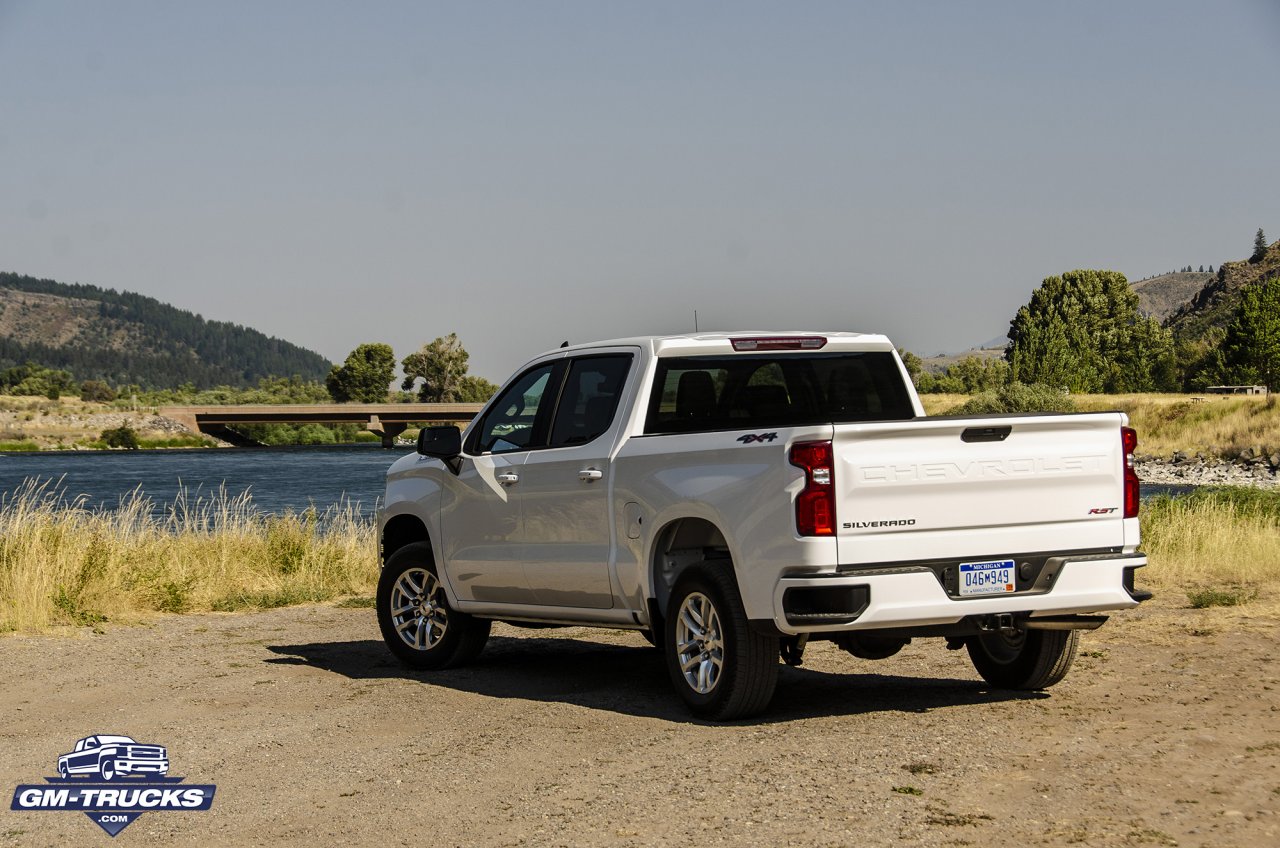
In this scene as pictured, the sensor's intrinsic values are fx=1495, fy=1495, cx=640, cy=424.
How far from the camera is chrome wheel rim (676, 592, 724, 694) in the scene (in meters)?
8.08

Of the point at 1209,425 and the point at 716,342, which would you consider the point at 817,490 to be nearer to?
the point at 716,342

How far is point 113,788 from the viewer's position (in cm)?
702

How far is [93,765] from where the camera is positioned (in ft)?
24.6

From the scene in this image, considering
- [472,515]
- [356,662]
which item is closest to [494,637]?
[356,662]

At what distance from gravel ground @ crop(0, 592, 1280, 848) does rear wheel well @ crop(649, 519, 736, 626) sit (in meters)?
0.73

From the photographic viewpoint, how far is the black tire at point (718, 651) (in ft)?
25.8

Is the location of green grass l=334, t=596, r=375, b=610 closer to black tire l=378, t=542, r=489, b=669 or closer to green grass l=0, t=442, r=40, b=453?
black tire l=378, t=542, r=489, b=669

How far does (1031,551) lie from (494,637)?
6072 millimetres

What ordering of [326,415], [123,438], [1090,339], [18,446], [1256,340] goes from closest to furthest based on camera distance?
1. [326,415]
2. [1256,340]
3. [123,438]
4. [18,446]
5. [1090,339]

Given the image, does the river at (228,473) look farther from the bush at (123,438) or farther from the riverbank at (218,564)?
the riverbank at (218,564)

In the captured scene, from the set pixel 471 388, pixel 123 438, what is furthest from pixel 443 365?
pixel 123 438

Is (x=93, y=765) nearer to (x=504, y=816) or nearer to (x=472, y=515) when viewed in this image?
(x=504, y=816)

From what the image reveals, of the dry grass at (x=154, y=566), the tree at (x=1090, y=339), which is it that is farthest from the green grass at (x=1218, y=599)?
the tree at (x=1090, y=339)

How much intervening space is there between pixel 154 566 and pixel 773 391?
918 cm
